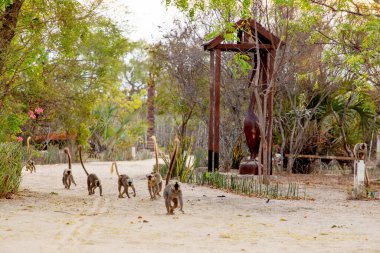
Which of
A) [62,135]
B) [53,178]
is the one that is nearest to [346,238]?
[53,178]

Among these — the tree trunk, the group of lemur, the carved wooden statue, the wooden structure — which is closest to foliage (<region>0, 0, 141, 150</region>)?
the tree trunk

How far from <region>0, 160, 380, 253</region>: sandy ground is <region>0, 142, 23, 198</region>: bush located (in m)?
0.33

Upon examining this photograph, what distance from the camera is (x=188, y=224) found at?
938 centimetres

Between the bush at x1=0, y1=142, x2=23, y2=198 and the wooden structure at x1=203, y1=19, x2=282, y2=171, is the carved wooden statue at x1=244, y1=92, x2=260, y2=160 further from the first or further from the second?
the bush at x1=0, y1=142, x2=23, y2=198

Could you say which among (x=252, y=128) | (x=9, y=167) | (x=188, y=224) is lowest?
(x=188, y=224)

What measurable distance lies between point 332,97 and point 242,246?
47.7 feet

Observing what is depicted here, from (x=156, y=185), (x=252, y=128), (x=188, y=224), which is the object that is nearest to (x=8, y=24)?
(x=156, y=185)

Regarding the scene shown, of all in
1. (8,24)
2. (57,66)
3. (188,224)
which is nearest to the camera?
(188,224)

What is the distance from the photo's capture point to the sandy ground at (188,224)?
752 cm

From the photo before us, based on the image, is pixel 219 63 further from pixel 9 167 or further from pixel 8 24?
pixel 9 167

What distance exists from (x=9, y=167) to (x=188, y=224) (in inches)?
182

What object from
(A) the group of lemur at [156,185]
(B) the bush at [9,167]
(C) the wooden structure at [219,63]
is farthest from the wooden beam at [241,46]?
(B) the bush at [9,167]

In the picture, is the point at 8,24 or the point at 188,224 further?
the point at 8,24

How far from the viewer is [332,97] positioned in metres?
21.4
